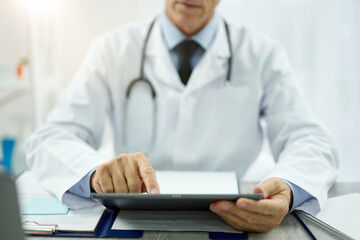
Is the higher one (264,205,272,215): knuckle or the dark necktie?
the dark necktie

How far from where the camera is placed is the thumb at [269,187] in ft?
2.63

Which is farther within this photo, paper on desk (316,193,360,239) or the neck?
the neck

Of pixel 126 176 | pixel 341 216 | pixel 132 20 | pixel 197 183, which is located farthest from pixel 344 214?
pixel 132 20

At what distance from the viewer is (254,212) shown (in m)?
0.75

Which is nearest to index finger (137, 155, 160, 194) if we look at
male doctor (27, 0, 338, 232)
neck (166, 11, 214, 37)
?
male doctor (27, 0, 338, 232)

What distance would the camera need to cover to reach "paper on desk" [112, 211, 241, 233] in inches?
31.0

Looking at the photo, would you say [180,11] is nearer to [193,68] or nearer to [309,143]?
[193,68]

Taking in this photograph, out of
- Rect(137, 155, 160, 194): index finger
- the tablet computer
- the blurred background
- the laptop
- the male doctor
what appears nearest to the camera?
the laptop

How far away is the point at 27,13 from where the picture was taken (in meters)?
2.23

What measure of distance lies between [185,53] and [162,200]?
78 centimetres

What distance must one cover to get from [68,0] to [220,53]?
1.50m

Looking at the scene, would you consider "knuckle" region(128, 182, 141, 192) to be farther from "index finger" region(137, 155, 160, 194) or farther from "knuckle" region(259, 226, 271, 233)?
"knuckle" region(259, 226, 271, 233)

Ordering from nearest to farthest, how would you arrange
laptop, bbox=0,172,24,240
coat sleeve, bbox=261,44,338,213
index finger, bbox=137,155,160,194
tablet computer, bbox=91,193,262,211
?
1. laptop, bbox=0,172,24,240
2. tablet computer, bbox=91,193,262,211
3. index finger, bbox=137,155,160,194
4. coat sleeve, bbox=261,44,338,213

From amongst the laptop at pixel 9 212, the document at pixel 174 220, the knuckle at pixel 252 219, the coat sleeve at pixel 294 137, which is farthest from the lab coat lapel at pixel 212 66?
the laptop at pixel 9 212
